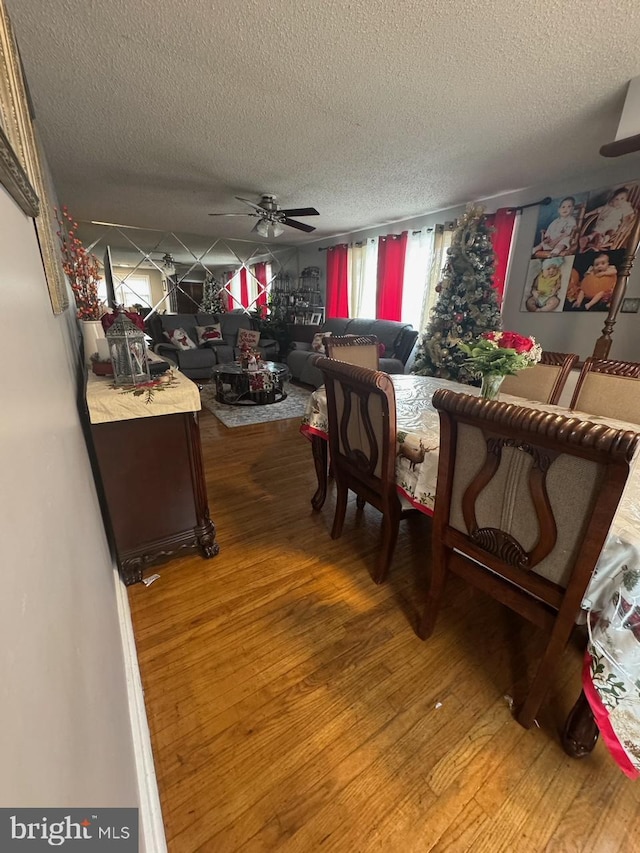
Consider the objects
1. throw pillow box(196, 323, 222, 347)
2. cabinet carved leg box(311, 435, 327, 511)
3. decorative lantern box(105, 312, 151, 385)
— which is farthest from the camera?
throw pillow box(196, 323, 222, 347)

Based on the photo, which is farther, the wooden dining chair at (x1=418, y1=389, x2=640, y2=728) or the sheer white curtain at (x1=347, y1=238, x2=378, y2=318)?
the sheer white curtain at (x1=347, y1=238, x2=378, y2=318)

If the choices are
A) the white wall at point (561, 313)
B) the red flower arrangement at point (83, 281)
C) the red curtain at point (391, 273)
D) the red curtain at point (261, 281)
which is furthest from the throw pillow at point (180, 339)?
the white wall at point (561, 313)

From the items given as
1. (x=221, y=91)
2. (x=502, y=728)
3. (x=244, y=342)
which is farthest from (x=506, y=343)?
(x=244, y=342)

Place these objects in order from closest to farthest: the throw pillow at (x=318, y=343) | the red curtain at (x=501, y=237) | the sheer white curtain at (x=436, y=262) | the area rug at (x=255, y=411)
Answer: the red curtain at (x=501, y=237) → the area rug at (x=255, y=411) → the sheer white curtain at (x=436, y=262) → the throw pillow at (x=318, y=343)

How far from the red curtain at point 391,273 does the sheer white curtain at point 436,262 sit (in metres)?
0.50

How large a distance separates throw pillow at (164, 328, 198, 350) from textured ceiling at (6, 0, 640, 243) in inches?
97.2

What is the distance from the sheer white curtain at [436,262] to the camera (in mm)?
4105

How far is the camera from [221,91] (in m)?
1.88

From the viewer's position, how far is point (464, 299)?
11.3 feet

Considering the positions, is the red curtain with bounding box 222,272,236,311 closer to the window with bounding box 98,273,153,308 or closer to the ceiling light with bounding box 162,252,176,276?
the ceiling light with bounding box 162,252,176,276

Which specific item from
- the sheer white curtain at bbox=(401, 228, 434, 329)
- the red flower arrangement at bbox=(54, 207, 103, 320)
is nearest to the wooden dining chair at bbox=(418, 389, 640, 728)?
the red flower arrangement at bbox=(54, 207, 103, 320)

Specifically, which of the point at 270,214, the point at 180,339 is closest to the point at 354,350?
the point at 270,214

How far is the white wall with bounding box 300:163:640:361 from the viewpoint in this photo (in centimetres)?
282

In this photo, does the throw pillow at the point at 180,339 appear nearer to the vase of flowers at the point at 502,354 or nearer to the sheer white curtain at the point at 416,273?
the sheer white curtain at the point at 416,273
